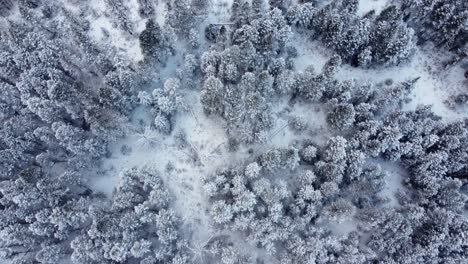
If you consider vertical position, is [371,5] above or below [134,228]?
above

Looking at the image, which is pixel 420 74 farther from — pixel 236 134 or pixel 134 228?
pixel 134 228

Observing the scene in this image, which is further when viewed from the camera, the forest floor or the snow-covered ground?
the snow-covered ground

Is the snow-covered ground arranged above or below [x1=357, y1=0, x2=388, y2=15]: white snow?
below

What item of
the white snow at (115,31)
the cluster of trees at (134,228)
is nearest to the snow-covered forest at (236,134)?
the cluster of trees at (134,228)

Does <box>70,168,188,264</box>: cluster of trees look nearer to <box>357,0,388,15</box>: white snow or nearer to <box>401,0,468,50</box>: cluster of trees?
<box>357,0,388,15</box>: white snow

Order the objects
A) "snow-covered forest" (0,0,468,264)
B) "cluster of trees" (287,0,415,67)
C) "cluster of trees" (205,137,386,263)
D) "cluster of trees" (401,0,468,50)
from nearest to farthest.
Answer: "cluster of trees" (205,137,386,263)
"snow-covered forest" (0,0,468,264)
"cluster of trees" (287,0,415,67)
"cluster of trees" (401,0,468,50)

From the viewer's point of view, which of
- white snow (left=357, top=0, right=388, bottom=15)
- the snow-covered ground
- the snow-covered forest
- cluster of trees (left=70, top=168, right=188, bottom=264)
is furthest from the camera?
white snow (left=357, top=0, right=388, bottom=15)

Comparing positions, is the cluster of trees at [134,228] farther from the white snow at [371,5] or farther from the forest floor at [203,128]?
the white snow at [371,5]

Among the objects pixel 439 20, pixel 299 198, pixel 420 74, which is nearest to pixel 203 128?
pixel 299 198

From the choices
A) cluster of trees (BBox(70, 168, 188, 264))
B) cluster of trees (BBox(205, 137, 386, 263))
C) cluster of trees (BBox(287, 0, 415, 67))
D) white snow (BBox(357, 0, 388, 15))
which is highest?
white snow (BBox(357, 0, 388, 15))

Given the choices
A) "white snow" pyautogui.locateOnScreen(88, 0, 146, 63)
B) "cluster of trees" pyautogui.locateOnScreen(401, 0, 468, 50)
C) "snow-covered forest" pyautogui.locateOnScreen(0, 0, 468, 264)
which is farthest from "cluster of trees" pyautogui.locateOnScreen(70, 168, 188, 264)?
"cluster of trees" pyautogui.locateOnScreen(401, 0, 468, 50)
